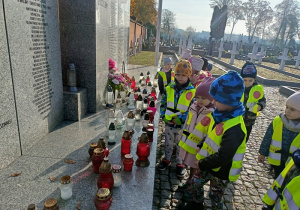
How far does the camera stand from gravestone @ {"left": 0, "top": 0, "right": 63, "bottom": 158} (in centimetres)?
278

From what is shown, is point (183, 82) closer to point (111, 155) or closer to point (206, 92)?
point (206, 92)

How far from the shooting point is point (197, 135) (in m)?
2.68

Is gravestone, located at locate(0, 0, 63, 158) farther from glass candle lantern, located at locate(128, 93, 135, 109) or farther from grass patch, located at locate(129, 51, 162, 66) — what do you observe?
grass patch, located at locate(129, 51, 162, 66)

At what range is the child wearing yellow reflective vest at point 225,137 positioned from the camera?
206cm

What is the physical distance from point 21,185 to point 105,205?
3.74 feet

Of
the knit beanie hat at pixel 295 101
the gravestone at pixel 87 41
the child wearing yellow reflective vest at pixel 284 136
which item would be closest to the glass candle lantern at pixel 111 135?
the gravestone at pixel 87 41

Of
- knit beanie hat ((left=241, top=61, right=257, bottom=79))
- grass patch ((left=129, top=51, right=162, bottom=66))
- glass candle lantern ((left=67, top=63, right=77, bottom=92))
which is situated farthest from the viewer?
grass patch ((left=129, top=51, right=162, bottom=66))

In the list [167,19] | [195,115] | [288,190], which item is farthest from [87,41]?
[167,19]

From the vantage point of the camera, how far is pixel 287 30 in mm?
55312

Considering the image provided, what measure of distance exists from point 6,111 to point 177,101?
235cm

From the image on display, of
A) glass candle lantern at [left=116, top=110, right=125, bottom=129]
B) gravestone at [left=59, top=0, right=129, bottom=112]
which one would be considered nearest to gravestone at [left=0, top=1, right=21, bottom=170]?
glass candle lantern at [left=116, top=110, right=125, bottom=129]

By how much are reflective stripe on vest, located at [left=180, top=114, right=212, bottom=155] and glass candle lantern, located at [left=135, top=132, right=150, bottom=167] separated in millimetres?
527

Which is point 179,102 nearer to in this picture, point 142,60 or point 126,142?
point 126,142

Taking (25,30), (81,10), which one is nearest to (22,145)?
(25,30)
